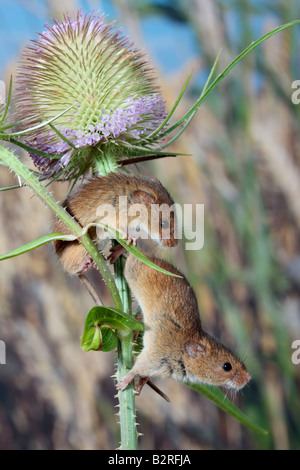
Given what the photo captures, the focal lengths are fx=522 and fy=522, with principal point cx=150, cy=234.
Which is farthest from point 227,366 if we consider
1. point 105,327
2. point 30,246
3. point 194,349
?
point 30,246

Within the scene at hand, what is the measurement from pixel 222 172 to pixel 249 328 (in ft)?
2.66

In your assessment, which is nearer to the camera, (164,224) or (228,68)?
(228,68)

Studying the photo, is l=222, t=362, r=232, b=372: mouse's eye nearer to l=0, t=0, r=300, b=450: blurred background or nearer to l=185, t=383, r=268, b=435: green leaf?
l=185, t=383, r=268, b=435: green leaf

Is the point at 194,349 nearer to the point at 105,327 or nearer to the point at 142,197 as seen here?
the point at 105,327

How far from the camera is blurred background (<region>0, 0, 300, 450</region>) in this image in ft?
6.70

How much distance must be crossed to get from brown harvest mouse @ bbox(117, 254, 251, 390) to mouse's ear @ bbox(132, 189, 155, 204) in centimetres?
12

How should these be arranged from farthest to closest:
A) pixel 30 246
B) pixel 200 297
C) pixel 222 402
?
pixel 200 297, pixel 222 402, pixel 30 246

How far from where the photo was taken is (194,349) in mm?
574

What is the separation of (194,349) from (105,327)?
101 mm

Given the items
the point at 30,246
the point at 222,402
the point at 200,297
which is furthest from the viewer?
the point at 200,297

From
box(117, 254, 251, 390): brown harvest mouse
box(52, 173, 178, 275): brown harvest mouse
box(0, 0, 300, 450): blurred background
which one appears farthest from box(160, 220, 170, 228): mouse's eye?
box(0, 0, 300, 450): blurred background

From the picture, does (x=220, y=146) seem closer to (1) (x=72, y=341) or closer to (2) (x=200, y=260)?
(2) (x=200, y=260)

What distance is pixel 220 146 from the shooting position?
2.20 metres

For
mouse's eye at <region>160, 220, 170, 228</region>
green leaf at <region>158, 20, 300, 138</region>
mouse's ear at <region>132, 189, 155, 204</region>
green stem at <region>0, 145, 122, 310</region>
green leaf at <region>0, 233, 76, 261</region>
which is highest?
green leaf at <region>158, 20, 300, 138</region>
